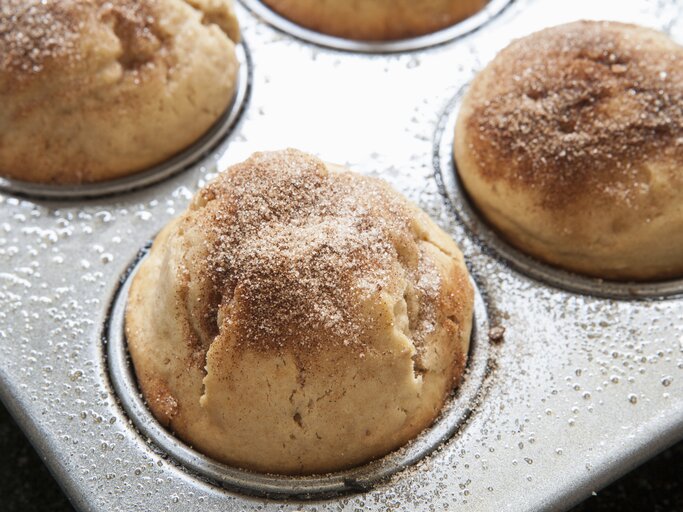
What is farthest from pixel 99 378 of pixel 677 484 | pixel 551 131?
pixel 677 484

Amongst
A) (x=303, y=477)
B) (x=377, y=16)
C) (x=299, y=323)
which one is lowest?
(x=303, y=477)

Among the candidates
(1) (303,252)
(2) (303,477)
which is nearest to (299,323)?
(1) (303,252)

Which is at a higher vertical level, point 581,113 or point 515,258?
point 581,113

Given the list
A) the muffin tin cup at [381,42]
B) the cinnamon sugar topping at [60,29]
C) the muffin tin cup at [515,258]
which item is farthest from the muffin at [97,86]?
the muffin tin cup at [515,258]

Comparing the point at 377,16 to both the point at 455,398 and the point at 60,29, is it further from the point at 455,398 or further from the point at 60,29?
the point at 455,398

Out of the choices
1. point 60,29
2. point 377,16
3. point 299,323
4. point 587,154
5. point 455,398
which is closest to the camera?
point 299,323

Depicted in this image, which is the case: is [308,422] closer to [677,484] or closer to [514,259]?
[514,259]

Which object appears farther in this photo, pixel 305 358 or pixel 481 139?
pixel 481 139
